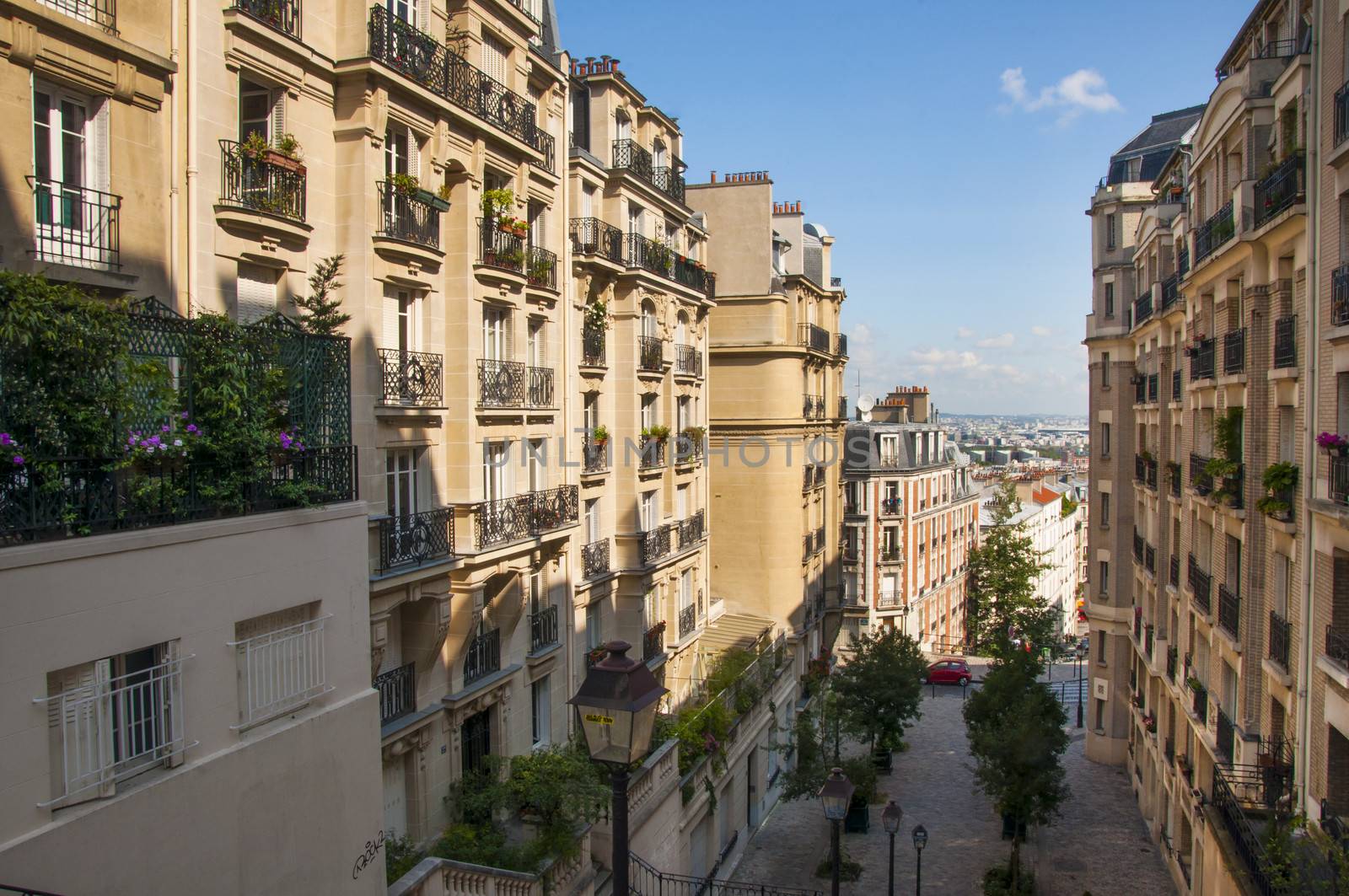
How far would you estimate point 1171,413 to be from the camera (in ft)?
88.6

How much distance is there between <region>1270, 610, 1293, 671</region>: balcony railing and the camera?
15.5 m

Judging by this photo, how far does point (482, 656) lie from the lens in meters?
18.8

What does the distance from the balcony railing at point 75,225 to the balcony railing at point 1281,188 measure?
16590 mm

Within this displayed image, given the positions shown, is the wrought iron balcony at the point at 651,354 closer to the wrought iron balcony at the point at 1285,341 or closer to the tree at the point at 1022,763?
the tree at the point at 1022,763

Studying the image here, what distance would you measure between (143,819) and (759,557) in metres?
29.5

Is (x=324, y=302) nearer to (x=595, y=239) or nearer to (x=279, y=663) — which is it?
(x=279, y=663)

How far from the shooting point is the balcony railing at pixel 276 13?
13.3m

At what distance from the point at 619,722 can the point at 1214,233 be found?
18107 millimetres

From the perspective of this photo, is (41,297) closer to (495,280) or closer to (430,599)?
(430,599)

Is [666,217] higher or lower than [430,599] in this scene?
higher

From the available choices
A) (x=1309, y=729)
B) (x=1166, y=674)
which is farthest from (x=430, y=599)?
(x=1166, y=674)

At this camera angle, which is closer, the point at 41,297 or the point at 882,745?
the point at 41,297

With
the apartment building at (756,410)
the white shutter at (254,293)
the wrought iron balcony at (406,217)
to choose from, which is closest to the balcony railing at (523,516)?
the wrought iron balcony at (406,217)

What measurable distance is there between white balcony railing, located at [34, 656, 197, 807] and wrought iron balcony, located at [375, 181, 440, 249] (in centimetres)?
863
